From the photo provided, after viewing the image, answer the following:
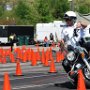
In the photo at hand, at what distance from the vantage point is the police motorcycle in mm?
13320

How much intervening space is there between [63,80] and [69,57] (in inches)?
107

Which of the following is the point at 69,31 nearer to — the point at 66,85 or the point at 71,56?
the point at 71,56

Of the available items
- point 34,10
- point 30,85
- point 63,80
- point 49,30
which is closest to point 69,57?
point 30,85

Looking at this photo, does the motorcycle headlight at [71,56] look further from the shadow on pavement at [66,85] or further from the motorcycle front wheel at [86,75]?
the shadow on pavement at [66,85]

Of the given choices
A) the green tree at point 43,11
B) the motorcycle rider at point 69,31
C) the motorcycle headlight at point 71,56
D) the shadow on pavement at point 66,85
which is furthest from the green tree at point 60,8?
the motorcycle headlight at point 71,56

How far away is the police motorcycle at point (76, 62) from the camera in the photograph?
524 inches

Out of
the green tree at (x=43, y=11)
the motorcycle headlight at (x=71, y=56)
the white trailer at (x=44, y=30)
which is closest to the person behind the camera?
the motorcycle headlight at (x=71, y=56)

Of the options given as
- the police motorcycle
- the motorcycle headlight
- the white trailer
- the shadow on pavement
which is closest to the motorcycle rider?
the police motorcycle

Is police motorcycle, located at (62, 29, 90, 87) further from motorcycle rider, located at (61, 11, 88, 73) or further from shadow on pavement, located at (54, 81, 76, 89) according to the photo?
shadow on pavement, located at (54, 81, 76, 89)

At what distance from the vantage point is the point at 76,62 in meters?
13.4

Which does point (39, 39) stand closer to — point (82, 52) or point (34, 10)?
point (34, 10)

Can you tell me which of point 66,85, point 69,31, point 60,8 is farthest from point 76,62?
point 60,8

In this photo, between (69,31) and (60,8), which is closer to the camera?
(69,31)

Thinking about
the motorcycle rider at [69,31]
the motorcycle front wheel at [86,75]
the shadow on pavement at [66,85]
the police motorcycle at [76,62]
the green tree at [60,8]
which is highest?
the motorcycle rider at [69,31]
